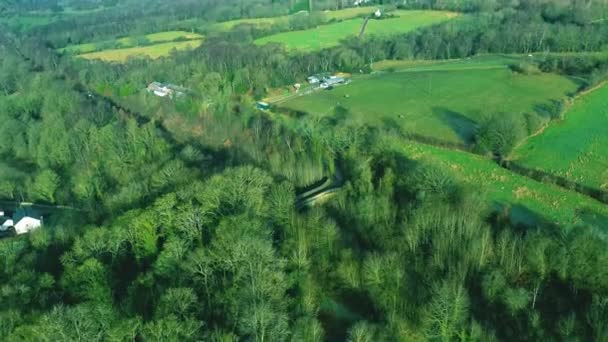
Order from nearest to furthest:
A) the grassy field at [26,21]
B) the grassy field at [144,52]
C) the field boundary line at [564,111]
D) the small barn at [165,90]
A: the field boundary line at [564,111], the small barn at [165,90], the grassy field at [144,52], the grassy field at [26,21]

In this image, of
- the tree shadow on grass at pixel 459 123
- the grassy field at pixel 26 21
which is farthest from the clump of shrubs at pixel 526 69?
the grassy field at pixel 26 21

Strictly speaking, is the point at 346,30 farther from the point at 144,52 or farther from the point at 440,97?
the point at 440,97

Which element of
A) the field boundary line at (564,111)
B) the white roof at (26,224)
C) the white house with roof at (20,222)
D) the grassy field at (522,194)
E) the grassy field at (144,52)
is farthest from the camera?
the grassy field at (144,52)

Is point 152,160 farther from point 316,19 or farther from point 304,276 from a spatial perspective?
Answer: point 316,19

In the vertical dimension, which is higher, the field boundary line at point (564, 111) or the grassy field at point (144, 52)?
the grassy field at point (144, 52)

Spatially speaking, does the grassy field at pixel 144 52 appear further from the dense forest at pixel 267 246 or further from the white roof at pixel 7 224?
the white roof at pixel 7 224

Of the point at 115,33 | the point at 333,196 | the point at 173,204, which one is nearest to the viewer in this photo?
the point at 173,204

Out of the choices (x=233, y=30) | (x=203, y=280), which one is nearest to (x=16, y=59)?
(x=233, y=30)
